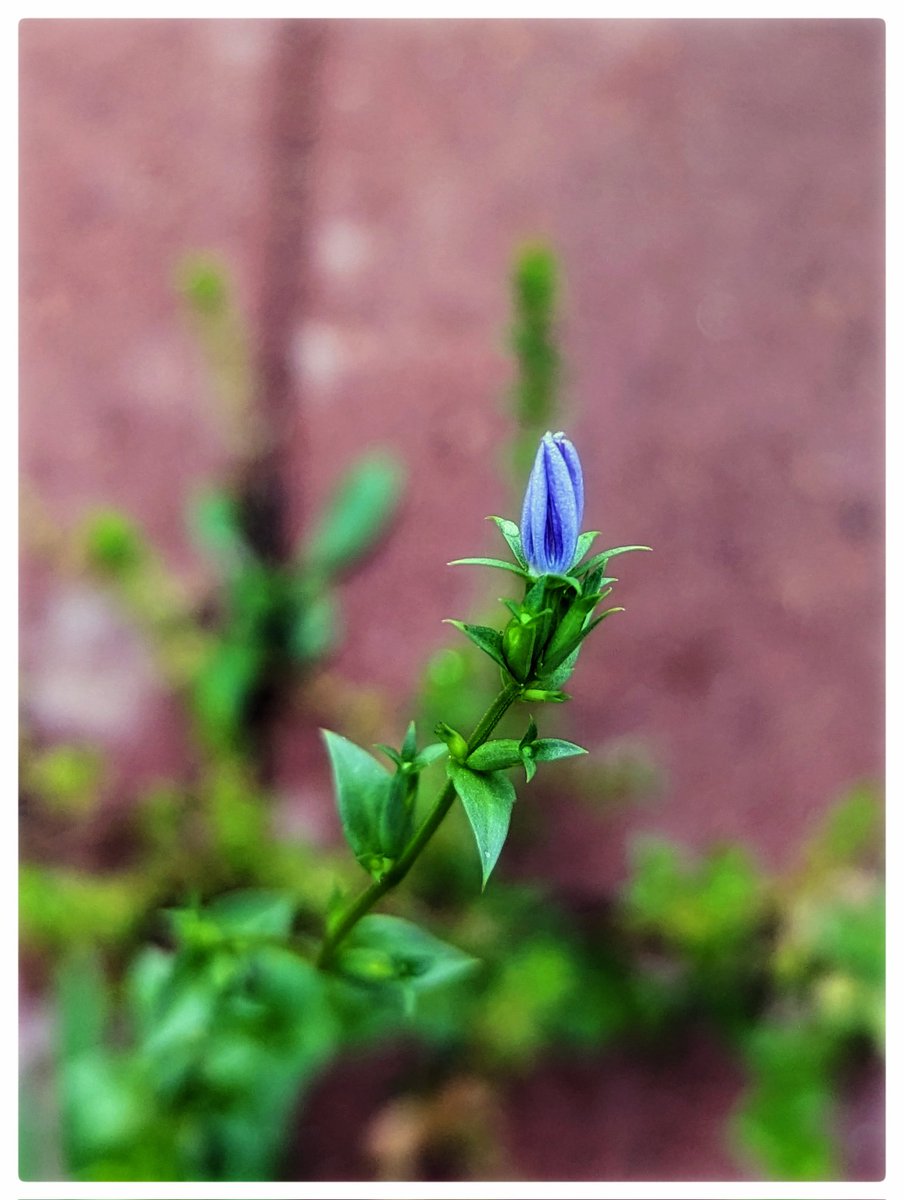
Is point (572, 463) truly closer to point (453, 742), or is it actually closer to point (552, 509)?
point (552, 509)

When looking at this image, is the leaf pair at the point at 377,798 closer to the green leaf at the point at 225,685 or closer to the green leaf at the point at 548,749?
the green leaf at the point at 548,749

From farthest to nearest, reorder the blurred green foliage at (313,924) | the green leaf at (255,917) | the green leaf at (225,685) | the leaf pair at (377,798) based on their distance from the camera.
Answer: the green leaf at (225,685), the blurred green foliage at (313,924), the green leaf at (255,917), the leaf pair at (377,798)

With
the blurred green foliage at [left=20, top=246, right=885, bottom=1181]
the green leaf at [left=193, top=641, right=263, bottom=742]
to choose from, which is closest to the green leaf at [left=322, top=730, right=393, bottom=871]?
the blurred green foliage at [left=20, top=246, right=885, bottom=1181]

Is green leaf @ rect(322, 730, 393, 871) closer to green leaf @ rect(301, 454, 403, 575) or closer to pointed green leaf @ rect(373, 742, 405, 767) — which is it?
pointed green leaf @ rect(373, 742, 405, 767)

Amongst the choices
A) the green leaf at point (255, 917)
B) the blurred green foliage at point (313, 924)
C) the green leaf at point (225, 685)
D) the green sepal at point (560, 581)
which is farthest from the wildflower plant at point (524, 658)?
the green leaf at point (225, 685)

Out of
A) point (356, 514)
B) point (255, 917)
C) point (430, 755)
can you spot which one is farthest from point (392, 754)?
point (356, 514)

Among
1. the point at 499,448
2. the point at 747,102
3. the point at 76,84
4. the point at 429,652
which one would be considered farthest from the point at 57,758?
the point at 747,102
